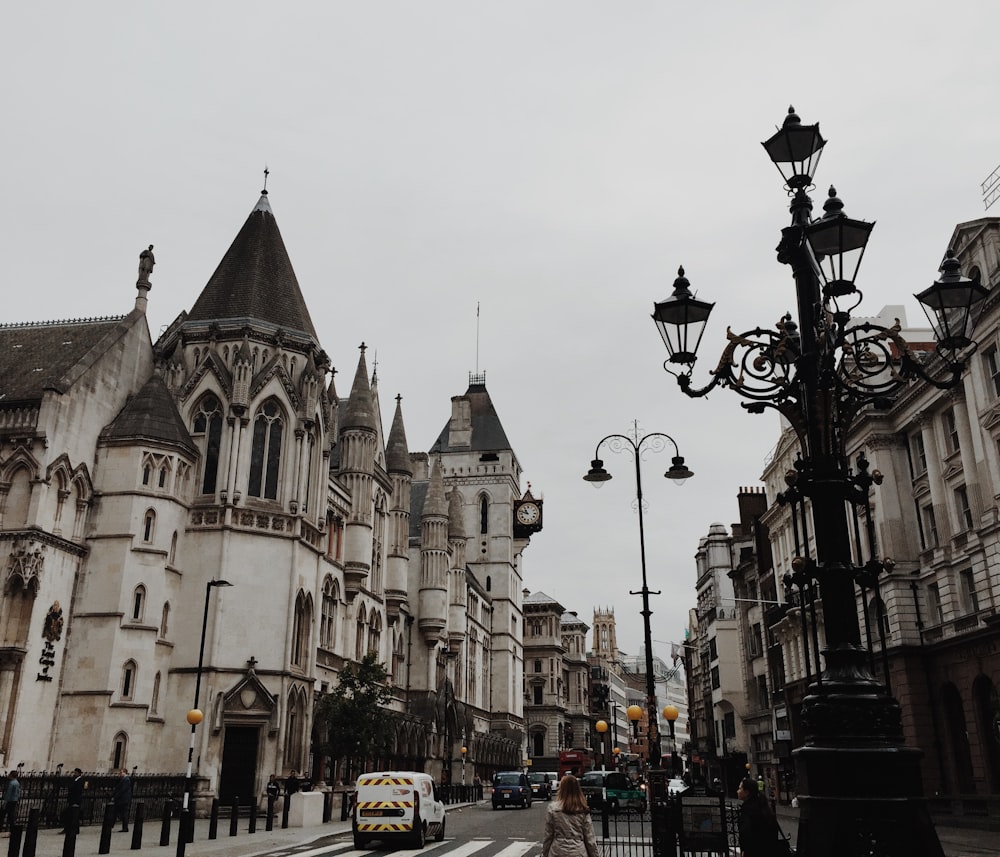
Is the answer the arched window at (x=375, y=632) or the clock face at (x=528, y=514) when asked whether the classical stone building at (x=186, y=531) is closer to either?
the arched window at (x=375, y=632)

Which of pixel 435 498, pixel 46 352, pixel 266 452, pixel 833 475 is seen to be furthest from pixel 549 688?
pixel 833 475

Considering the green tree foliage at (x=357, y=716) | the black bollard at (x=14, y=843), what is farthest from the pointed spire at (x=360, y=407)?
the black bollard at (x=14, y=843)

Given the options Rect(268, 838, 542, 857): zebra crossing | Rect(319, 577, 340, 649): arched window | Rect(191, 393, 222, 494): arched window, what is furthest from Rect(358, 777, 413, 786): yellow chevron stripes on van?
Rect(319, 577, 340, 649): arched window

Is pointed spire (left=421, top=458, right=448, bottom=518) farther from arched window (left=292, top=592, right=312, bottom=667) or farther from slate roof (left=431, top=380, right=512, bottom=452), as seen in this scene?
slate roof (left=431, top=380, right=512, bottom=452)

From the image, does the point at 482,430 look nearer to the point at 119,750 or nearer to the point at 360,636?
the point at 360,636

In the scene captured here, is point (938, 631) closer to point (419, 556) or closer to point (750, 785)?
point (750, 785)

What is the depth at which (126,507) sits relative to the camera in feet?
108

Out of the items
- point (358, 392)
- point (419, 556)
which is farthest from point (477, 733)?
point (358, 392)

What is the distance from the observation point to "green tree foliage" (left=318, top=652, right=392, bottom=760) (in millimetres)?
36281

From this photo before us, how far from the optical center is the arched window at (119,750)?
30.4m

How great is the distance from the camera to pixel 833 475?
313 inches

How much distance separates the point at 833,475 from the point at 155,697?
30.8 m

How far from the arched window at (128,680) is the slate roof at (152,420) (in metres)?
8.27

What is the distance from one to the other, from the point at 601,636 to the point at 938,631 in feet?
563
